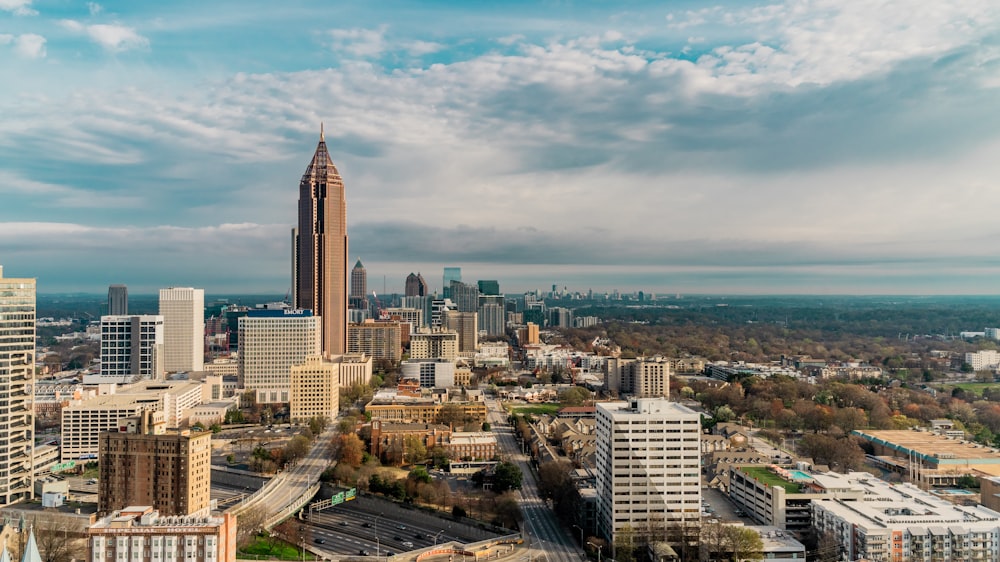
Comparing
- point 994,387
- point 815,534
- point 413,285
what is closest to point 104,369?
point 815,534

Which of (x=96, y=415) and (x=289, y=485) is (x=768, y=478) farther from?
(x=96, y=415)

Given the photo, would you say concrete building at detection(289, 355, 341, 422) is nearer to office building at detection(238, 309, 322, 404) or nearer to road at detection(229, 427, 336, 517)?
office building at detection(238, 309, 322, 404)

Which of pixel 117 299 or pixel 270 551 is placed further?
pixel 117 299

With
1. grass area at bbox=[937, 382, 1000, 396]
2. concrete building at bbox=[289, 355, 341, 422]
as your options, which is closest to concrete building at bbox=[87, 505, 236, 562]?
concrete building at bbox=[289, 355, 341, 422]

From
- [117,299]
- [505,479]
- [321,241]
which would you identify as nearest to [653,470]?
[505,479]

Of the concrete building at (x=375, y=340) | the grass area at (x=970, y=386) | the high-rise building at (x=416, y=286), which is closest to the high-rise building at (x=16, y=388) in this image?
the concrete building at (x=375, y=340)

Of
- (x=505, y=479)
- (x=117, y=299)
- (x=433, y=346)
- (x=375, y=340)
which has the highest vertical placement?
(x=117, y=299)

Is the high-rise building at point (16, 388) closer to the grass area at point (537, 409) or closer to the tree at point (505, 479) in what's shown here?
the tree at point (505, 479)
